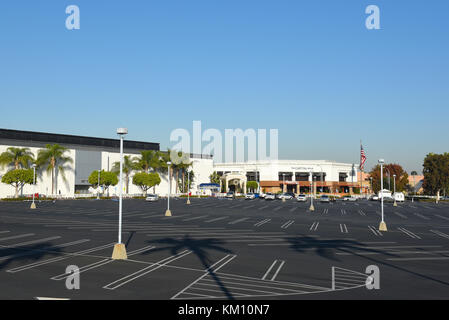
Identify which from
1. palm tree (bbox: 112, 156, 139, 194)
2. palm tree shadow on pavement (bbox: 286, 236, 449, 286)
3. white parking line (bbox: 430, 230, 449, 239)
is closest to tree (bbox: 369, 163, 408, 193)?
palm tree (bbox: 112, 156, 139, 194)

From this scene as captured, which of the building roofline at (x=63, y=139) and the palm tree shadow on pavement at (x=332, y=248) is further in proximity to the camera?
the building roofline at (x=63, y=139)

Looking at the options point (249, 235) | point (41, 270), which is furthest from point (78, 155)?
point (41, 270)

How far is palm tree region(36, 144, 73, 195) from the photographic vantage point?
8756 cm

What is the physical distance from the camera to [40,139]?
3720 inches

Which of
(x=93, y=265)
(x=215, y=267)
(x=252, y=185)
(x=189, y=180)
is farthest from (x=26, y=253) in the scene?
(x=252, y=185)

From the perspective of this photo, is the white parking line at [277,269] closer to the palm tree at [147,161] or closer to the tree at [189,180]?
the palm tree at [147,161]

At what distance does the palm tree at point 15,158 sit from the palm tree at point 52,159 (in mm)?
2925

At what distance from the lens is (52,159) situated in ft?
290

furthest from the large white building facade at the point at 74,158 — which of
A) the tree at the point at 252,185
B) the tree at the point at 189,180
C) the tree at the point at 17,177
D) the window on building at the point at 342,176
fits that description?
the window on building at the point at 342,176

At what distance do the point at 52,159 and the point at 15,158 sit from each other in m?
7.50

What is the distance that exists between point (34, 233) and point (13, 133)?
72.5 meters

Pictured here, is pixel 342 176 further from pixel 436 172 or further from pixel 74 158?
pixel 74 158

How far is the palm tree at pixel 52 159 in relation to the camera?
87.6 meters

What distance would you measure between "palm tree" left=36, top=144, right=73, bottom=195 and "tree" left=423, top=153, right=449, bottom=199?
3269 inches
